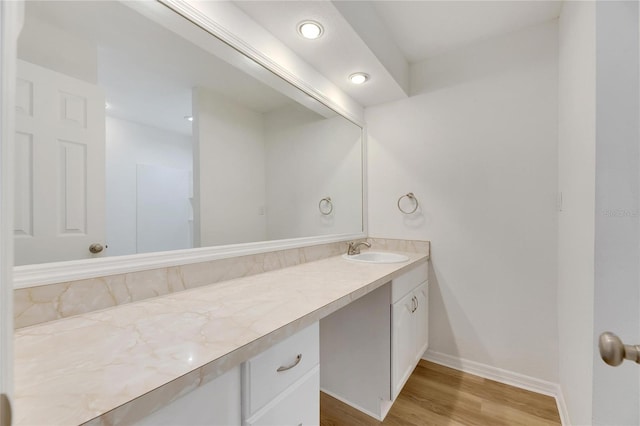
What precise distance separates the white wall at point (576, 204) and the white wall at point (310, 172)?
1.34 metres

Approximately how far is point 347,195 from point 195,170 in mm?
1305

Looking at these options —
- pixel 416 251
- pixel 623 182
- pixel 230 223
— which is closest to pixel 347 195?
pixel 416 251

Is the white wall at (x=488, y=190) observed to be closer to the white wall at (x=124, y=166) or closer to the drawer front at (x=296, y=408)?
the drawer front at (x=296, y=408)

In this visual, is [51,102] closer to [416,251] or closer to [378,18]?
[378,18]

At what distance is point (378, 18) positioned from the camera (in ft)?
5.51

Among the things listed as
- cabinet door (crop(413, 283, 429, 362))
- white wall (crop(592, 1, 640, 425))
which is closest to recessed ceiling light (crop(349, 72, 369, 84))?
white wall (crop(592, 1, 640, 425))

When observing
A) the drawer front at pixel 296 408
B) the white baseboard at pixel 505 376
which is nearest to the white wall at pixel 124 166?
the drawer front at pixel 296 408

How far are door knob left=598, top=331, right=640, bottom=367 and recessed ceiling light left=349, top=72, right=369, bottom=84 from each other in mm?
1790

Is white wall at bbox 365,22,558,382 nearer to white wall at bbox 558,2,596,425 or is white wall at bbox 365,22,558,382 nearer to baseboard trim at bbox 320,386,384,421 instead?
white wall at bbox 558,2,596,425

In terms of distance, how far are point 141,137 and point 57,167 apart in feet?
1.01

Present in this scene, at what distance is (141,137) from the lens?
1.07m

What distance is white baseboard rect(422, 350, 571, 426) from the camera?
1.58 meters

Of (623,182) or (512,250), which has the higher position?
(623,182)

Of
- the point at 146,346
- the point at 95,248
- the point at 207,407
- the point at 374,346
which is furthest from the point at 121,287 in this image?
the point at 374,346
